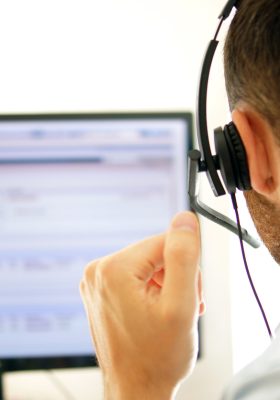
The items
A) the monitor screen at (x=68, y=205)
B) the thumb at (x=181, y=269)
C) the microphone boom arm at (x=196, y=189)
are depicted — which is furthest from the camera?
the monitor screen at (x=68, y=205)

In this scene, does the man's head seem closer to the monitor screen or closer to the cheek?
the cheek

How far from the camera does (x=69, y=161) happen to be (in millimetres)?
852

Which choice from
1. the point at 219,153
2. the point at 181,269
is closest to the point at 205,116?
the point at 219,153

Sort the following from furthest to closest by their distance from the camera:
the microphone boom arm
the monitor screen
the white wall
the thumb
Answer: the white wall < the monitor screen < the microphone boom arm < the thumb

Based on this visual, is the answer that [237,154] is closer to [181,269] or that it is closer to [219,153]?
[219,153]

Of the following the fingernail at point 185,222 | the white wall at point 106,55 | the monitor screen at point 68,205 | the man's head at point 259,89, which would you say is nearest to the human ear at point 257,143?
the man's head at point 259,89

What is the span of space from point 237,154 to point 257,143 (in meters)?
0.03

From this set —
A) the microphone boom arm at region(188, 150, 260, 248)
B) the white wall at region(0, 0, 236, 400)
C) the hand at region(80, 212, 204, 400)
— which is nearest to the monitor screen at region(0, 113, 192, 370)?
the white wall at region(0, 0, 236, 400)

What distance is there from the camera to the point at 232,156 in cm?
54

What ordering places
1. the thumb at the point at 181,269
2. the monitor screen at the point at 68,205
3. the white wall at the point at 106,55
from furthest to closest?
the white wall at the point at 106,55, the monitor screen at the point at 68,205, the thumb at the point at 181,269

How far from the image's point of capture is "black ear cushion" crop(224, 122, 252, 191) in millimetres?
526

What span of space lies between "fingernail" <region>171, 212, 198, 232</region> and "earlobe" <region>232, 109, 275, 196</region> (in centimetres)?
10

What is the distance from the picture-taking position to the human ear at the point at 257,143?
51 centimetres

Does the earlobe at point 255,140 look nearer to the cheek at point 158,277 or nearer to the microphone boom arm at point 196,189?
the microphone boom arm at point 196,189
